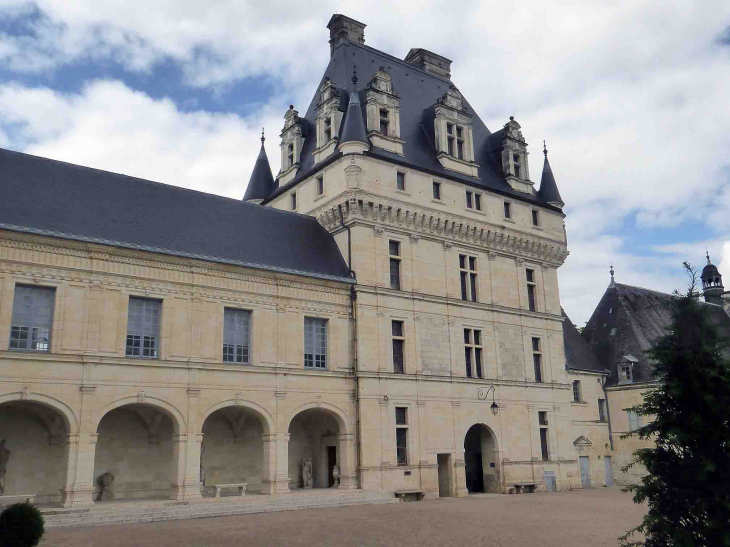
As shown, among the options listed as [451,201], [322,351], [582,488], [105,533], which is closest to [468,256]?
[451,201]

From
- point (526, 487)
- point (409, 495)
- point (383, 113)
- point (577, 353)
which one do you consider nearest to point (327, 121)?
point (383, 113)

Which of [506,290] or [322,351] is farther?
[506,290]

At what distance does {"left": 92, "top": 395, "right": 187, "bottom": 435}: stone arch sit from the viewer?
2112 cm

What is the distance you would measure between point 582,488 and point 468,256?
12599 millimetres

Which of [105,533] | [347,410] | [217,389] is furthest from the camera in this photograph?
[347,410]

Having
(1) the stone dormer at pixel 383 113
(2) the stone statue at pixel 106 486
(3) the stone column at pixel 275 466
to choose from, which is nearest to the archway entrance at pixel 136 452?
(2) the stone statue at pixel 106 486

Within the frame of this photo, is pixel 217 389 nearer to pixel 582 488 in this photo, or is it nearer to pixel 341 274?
pixel 341 274

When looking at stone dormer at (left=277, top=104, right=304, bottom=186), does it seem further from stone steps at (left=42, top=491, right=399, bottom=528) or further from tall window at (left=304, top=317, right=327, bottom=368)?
stone steps at (left=42, top=491, right=399, bottom=528)

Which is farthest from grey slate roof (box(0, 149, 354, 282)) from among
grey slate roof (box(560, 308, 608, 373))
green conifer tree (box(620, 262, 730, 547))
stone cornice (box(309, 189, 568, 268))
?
grey slate roof (box(560, 308, 608, 373))

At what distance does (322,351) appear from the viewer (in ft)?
87.9

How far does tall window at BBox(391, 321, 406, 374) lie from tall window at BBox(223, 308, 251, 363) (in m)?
6.28

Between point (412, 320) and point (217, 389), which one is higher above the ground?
point (412, 320)

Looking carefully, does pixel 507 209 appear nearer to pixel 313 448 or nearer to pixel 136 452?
pixel 313 448

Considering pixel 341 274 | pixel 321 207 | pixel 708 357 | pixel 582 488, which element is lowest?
pixel 582 488
